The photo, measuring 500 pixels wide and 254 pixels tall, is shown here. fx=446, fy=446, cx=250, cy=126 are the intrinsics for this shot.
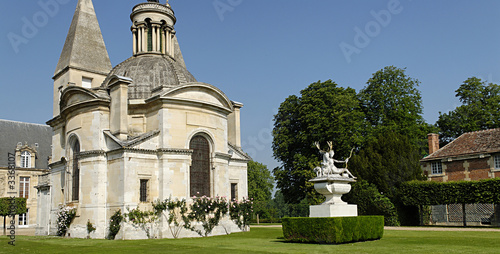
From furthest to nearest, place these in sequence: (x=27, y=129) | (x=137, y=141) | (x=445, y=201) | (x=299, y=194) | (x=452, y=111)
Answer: (x=27, y=129)
(x=452, y=111)
(x=299, y=194)
(x=445, y=201)
(x=137, y=141)

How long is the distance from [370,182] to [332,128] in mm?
5652

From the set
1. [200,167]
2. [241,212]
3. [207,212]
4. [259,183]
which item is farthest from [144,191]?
[259,183]

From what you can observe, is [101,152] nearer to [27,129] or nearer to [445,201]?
[445,201]

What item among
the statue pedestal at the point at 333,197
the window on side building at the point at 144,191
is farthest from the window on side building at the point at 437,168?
the window on side building at the point at 144,191

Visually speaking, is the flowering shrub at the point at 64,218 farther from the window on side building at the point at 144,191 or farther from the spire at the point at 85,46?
the spire at the point at 85,46

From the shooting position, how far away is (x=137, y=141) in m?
24.9

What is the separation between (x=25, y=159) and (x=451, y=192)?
149 ft

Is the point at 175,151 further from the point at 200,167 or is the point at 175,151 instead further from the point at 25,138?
the point at 25,138

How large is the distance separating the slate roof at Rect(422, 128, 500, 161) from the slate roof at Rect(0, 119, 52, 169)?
1724 inches

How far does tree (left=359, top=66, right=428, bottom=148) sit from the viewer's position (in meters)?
42.7

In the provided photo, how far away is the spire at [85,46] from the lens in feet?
117

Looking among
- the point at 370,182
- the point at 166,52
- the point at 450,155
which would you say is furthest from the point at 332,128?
the point at 166,52

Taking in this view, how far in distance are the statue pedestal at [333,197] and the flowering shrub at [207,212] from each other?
902cm

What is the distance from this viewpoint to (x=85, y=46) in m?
36.5
